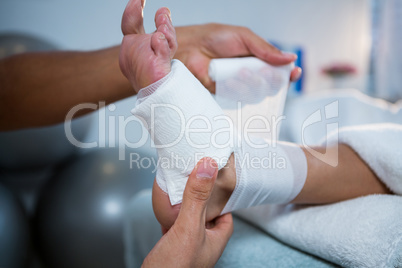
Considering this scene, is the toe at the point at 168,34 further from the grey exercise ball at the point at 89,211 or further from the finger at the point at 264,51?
the grey exercise ball at the point at 89,211

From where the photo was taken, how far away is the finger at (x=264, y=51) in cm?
74

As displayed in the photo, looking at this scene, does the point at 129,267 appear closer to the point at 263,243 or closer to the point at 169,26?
the point at 263,243

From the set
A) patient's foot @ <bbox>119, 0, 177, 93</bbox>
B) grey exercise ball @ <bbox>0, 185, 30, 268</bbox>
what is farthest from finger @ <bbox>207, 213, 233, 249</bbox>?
grey exercise ball @ <bbox>0, 185, 30, 268</bbox>

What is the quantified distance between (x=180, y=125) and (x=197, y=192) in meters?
0.10

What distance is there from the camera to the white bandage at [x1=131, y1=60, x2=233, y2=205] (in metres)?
0.46

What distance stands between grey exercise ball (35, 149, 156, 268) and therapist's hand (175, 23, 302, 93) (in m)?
0.44

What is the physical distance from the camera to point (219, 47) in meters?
0.79

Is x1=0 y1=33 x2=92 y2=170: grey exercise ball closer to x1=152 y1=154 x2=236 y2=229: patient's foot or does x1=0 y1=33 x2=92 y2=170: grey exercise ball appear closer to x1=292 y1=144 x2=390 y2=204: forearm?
x1=152 y1=154 x2=236 y2=229: patient's foot

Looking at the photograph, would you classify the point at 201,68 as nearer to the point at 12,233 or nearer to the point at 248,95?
the point at 248,95

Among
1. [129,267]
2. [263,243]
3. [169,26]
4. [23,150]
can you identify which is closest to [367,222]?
[263,243]

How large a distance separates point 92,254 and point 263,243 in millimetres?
737

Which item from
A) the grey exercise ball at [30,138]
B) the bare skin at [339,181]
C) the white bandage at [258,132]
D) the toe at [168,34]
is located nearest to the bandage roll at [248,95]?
the white bandage at [258,132]

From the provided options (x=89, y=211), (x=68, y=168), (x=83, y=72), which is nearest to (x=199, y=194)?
(x=83, y=72)

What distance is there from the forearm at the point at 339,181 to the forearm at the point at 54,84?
1.53 feet
